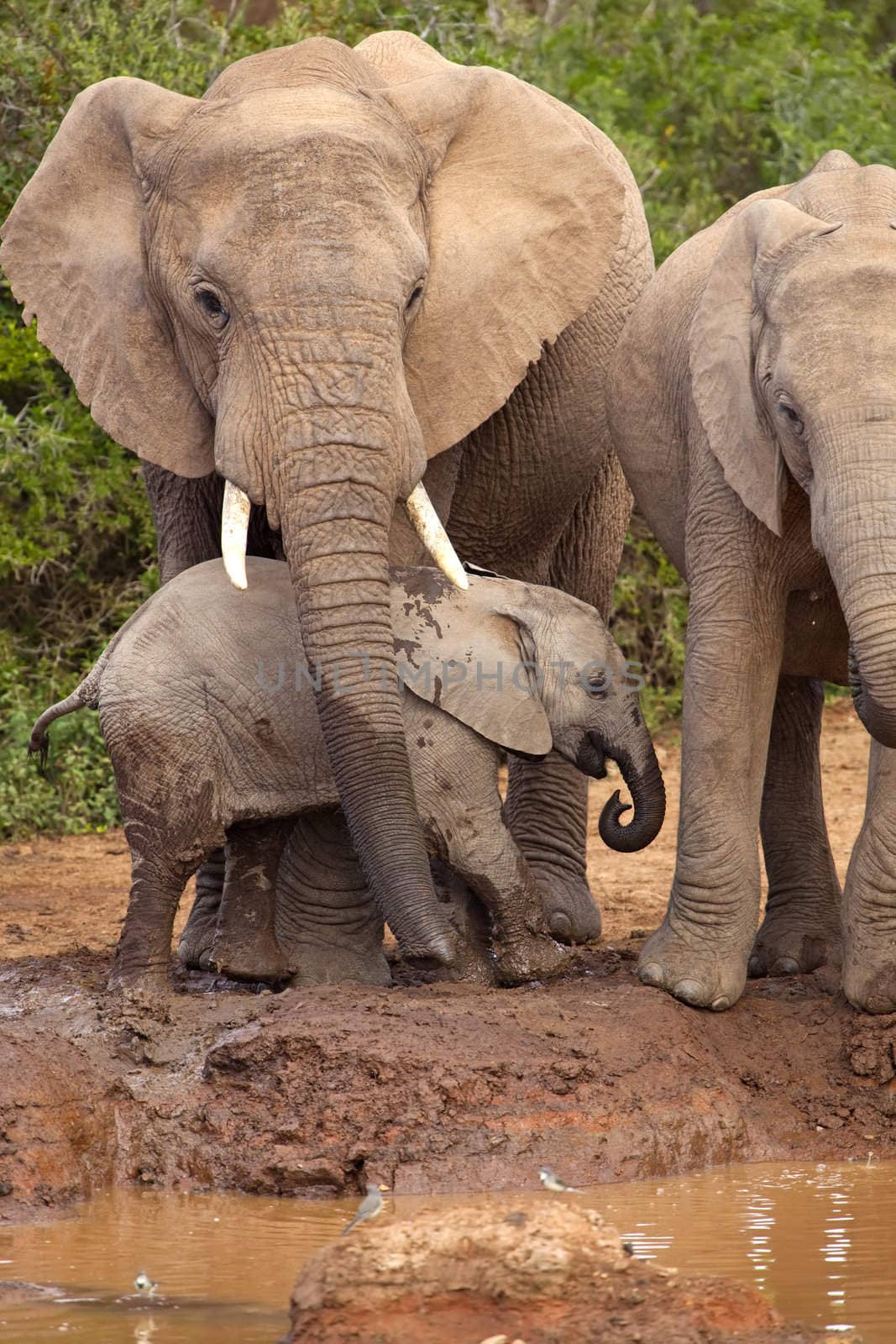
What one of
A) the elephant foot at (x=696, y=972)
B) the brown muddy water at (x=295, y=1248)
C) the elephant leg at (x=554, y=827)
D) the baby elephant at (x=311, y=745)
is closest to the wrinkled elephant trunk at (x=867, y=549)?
the elephant foot at (x=696, y=972)

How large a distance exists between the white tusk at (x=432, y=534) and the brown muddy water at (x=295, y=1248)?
177cm

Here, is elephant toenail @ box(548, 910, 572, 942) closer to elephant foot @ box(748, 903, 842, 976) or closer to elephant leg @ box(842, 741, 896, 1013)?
elephant foot @ box(748, 903, 842, 976)

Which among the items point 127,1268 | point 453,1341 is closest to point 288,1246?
point 127,1268

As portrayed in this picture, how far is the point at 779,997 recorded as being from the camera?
6242mm

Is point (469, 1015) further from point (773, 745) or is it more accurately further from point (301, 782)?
point (773, 745)

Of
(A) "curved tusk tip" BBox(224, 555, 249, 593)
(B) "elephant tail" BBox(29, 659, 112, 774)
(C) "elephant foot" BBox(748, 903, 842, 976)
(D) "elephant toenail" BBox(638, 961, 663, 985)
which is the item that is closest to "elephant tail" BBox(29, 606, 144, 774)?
(B) "elephant tail" BBox(29, 659, 112, 774)

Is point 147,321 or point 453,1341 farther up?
point 147,321

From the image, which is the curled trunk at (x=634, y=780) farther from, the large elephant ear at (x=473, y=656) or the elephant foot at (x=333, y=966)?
the elephant foot at (x=333, y=966)

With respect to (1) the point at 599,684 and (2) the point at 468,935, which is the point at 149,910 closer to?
(2) the point at 468,935

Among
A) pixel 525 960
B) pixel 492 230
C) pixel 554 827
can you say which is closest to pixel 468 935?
pixel 525 960

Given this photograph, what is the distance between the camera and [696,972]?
19.8ft

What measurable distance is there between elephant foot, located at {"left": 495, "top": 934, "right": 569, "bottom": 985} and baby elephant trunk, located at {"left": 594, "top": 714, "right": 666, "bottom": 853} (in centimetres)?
38

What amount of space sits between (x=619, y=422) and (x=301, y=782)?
143 cm

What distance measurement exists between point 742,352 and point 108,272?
6.22 feet
